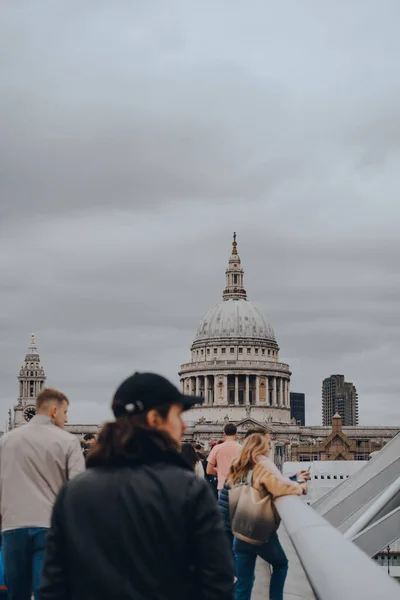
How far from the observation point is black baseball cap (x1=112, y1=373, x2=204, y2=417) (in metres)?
5.22

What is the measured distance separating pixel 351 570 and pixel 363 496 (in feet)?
35.7

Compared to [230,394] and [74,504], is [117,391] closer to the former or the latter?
[74,504]

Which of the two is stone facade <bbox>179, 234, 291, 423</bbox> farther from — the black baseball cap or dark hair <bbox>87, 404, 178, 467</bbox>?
dark hair <bbox>87, 404, 178, 467</bbox>

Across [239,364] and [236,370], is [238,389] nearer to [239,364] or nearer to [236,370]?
[236,370]

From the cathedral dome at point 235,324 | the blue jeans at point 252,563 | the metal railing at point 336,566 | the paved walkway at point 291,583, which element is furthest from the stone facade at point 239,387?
the metal railing at point 336,566

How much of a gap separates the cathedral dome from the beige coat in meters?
177

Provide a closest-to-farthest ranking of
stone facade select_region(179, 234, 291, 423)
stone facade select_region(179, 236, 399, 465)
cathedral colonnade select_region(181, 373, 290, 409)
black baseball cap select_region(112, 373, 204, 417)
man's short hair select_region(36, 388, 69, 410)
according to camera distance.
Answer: black baseball cap select_region(112, 373, 204, 417) → man's short hair select_region(36, 388, 69, 410) → stone facade select_region(179, 236, 399, 465) → stone facade select_region(179, 234, 291, 423) → cathedral colonnade select_region(181, 373, 290, 409)

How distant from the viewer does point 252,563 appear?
33.3ft

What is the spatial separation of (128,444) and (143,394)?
291mm

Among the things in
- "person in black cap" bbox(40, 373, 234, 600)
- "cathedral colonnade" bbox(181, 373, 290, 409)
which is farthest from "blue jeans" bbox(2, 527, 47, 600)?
"cathedral colonnade" bbox(181, 373, 290, 409)

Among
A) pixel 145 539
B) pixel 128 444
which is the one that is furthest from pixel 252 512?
pixel 145 539

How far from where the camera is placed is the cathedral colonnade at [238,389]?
178925 millimetres

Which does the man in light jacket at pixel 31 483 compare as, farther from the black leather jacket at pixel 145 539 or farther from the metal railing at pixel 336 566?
the black leather jacket at pixel 145 539

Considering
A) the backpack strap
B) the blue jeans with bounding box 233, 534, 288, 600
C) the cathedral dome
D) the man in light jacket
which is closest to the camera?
the man in light jacket
